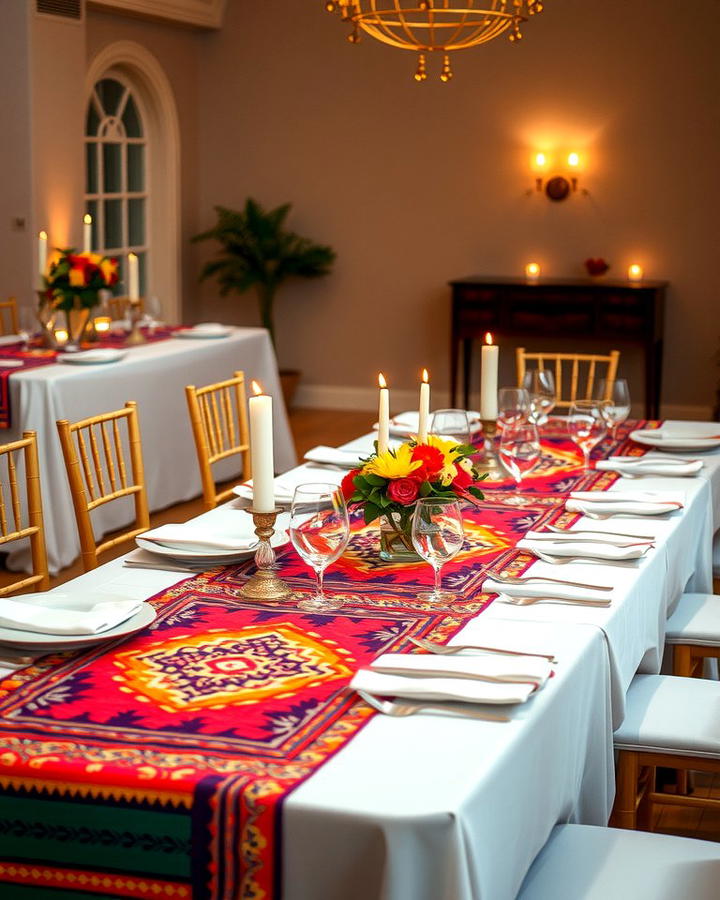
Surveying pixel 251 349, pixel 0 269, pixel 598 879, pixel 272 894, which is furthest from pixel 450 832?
pixel 0 269

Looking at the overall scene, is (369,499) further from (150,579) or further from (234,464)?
(234,464)

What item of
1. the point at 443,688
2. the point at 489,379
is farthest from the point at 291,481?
the point at 443,688

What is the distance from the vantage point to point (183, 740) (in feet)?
5.23

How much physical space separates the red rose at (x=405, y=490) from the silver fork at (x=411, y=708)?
2.09 feet

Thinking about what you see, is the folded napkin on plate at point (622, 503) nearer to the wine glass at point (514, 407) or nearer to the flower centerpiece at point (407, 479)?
the wine glass at point (514, 407)

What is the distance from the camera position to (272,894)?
1448 millimetres

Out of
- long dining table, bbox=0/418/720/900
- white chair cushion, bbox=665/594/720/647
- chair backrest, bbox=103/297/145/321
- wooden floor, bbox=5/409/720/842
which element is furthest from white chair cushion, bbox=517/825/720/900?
chair backrest, bbox=103/297/145/321

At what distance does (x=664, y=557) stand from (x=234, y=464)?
3950 millimetres

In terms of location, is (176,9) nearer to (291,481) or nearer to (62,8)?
(62,8)

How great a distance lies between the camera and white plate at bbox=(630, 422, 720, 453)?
348 cm

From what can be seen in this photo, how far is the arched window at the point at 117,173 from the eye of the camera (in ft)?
25.3

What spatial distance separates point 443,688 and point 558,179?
666 centimetres

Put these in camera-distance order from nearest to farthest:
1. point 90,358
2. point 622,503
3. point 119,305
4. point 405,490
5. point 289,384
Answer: point 405,490 → point 622,503 → point 90,358 → point 119,305 → point 289,384

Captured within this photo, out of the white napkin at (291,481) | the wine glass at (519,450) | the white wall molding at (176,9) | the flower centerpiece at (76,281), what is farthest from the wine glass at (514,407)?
the white wall molding at (176,9)
